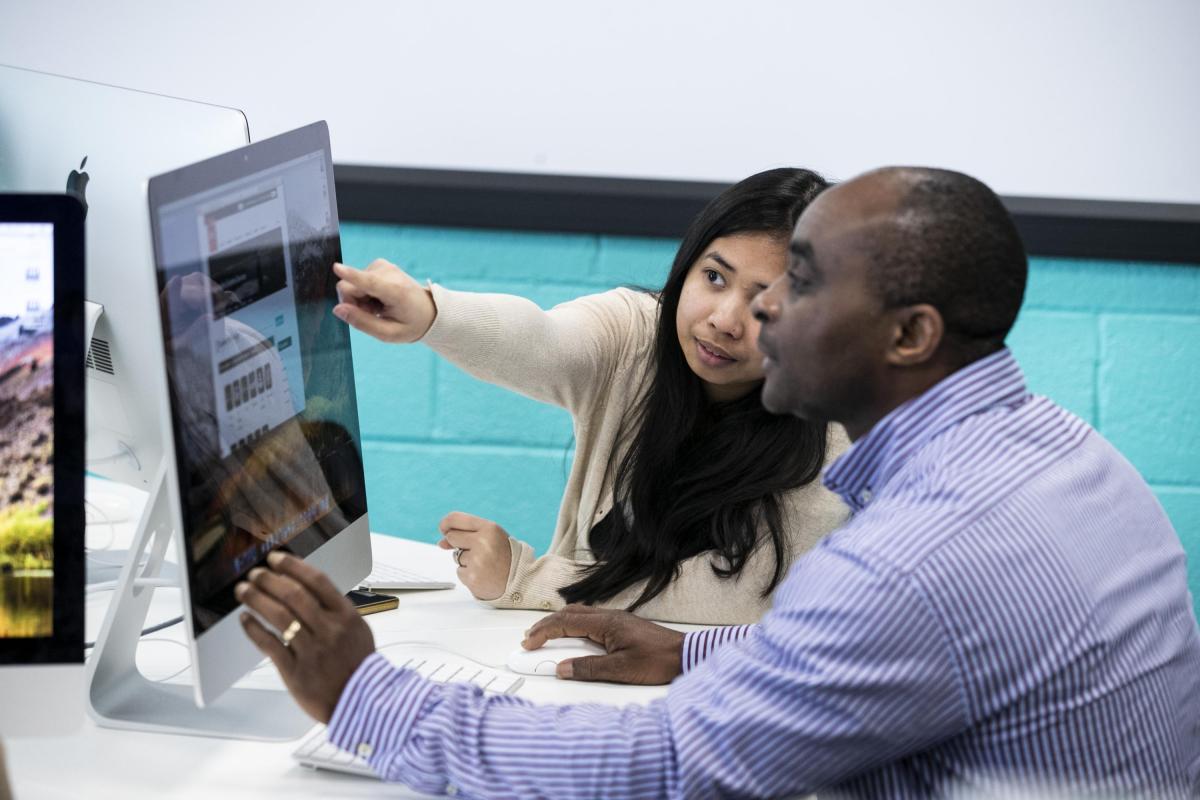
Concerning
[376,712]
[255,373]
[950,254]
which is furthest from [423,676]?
[950,254]

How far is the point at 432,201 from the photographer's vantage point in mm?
2055

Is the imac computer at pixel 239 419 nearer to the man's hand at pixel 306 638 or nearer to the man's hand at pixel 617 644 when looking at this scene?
the man's hand at pixel 306 638

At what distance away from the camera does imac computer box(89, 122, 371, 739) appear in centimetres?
83

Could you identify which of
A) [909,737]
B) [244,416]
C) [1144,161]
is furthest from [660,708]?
[1144,161]

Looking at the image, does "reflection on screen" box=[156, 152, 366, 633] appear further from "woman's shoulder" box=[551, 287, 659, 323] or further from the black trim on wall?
the black trim on wall

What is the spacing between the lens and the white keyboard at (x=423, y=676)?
901mm

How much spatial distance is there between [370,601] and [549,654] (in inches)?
9.8

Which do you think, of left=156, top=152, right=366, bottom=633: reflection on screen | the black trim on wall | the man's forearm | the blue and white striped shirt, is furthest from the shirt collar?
the black trim on wall

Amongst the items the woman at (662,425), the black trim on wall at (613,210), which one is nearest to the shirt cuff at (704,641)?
the woman at (662,425)

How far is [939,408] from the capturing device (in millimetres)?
823

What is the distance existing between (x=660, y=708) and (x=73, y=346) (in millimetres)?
459

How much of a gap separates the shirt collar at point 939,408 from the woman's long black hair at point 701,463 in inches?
18.3

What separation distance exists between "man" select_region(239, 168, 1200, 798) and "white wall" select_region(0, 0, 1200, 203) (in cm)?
116

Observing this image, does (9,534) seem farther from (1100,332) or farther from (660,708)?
(1100,332)
